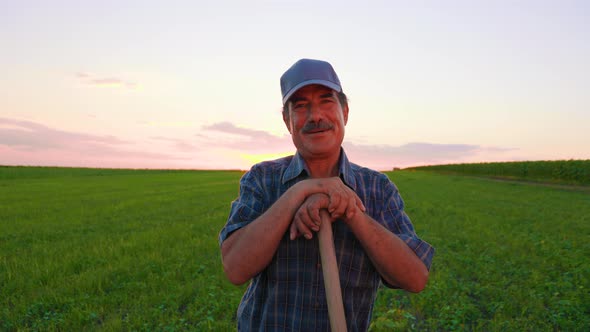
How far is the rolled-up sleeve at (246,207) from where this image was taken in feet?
6.18

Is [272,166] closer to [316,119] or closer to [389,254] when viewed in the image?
[316,119]

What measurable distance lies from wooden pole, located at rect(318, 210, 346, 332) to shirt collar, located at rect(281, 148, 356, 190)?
42 cm

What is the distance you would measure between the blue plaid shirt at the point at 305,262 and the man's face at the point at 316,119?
0.43 feet

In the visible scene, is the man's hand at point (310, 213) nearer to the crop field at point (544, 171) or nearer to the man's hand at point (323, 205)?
the man's hand at point (323, 205)

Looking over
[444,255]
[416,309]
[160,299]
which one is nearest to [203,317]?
[160,299]

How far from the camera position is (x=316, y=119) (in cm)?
189

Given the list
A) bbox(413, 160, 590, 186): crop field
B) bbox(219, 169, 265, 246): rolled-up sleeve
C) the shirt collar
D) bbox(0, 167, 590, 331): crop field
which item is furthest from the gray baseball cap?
bbox(413, 160, 590, 186): crop field

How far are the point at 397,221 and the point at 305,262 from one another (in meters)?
0.51

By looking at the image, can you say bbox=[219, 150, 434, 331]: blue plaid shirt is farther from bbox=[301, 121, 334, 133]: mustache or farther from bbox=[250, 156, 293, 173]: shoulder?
bbox=[301, 121, 334, 133]: mustache

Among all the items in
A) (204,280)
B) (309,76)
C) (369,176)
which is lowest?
(204,280)

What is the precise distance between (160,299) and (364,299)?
4315mm

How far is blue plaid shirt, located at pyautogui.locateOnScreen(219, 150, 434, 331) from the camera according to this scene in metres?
1.90

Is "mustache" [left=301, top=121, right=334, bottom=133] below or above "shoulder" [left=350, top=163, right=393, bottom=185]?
above

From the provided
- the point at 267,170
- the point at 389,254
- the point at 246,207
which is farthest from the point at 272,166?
the point at 389,254
